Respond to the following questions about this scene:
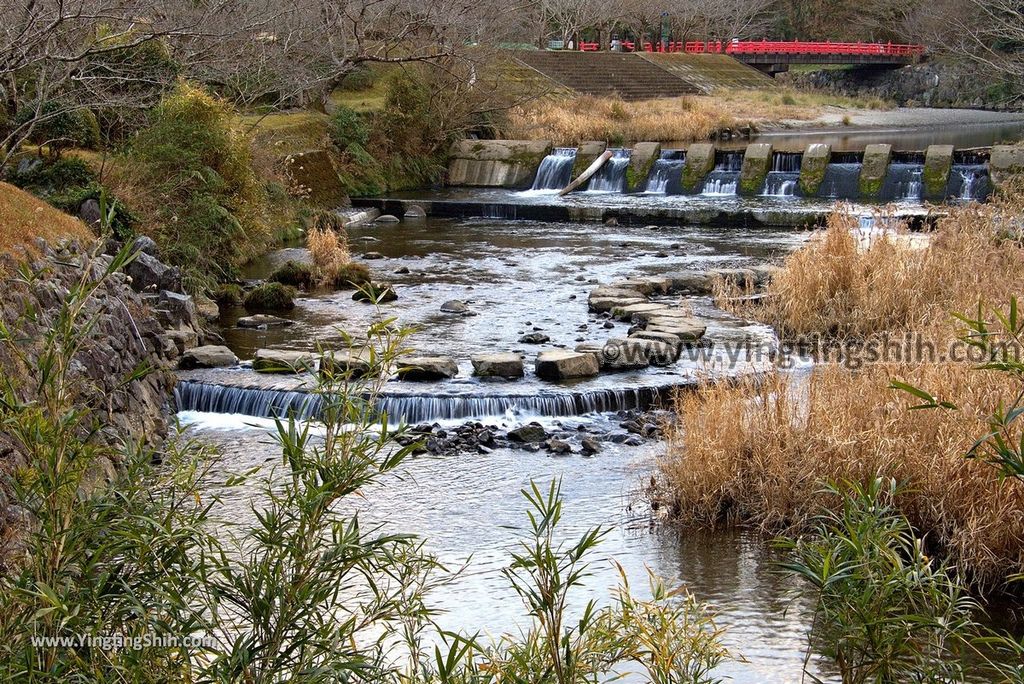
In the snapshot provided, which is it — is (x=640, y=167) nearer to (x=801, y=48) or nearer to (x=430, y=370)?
(x=430, y=370)

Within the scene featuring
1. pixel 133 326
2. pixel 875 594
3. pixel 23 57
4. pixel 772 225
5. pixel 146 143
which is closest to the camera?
pixel 875 594

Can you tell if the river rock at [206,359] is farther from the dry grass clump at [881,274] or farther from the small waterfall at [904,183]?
the small waterfall at [904,183]

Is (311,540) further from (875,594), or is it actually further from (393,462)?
(875,594)

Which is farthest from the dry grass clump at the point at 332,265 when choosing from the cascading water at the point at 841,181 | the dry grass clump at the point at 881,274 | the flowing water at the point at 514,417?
the cascading water at the point at 841,181

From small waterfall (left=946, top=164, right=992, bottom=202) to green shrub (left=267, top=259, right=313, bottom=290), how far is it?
1340 centimetres

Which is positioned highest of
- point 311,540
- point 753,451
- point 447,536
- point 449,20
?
point 449,20

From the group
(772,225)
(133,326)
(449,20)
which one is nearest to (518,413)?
(133,326)

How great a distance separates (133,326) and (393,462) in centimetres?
780

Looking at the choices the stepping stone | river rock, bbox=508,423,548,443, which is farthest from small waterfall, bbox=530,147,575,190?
river rock, bbox=508,423,548,443

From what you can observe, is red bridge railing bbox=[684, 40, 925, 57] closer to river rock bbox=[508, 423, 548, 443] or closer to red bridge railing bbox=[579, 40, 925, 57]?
red bridge railing bbox=[579, 40, 925, 57]

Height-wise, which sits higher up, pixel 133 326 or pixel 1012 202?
pixel 1012 202

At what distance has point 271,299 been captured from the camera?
14102 millimetres

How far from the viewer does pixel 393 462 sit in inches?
137

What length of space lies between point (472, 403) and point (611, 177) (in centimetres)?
1655
